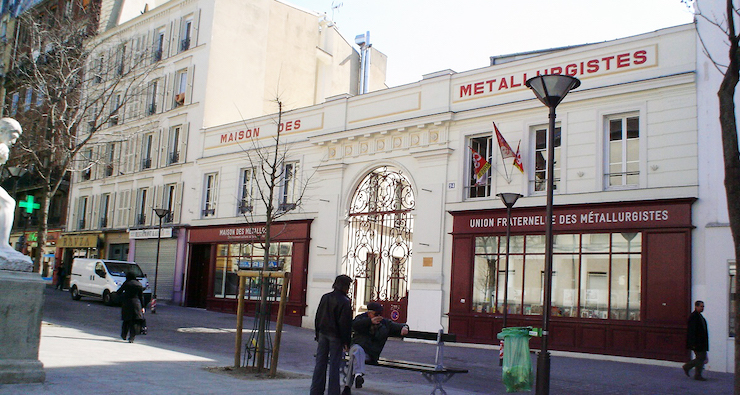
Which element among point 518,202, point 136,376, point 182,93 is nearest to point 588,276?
point 518,202

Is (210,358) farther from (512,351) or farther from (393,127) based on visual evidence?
(393,127)

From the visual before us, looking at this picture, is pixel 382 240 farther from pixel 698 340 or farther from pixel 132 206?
pixel 132 206

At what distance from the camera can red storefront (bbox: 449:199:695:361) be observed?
1518cm

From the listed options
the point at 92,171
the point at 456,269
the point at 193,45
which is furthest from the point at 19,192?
the point at 456,269

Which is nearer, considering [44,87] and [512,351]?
[512,351]

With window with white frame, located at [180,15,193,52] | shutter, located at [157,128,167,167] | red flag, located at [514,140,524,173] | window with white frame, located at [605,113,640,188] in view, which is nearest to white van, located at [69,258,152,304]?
shutter, located at [157,128,167,167]

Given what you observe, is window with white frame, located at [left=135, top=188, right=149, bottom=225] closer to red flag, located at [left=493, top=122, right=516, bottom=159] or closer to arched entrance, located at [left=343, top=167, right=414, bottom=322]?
arched entrance, located at [left=343, top=167, right=414, bottom=322]

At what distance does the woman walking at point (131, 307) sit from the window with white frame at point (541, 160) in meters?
10.5

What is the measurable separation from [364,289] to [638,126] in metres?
10.1

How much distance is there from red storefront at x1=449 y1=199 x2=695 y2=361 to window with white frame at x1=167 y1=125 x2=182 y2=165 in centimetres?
1613

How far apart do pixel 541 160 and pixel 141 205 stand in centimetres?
2147

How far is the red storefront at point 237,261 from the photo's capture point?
2330 centimetres

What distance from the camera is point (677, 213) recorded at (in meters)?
15.3

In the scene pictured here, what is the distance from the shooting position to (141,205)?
3253 cm
